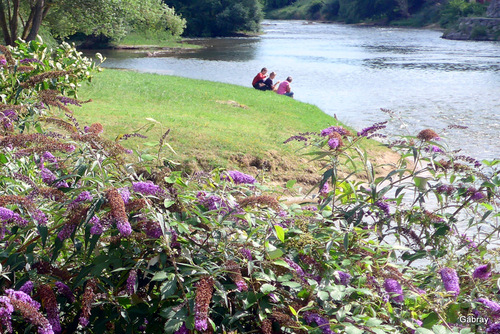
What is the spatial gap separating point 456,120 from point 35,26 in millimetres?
12414

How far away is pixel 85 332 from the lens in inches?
81.3

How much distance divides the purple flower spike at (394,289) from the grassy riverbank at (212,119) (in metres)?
3.20

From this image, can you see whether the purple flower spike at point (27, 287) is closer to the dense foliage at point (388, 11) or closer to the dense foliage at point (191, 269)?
the dense foliage at point (191, 269)

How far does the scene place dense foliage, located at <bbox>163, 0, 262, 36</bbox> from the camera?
55688mm

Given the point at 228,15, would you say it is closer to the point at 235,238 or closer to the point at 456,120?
the point at 456,120

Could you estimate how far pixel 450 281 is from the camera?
204cm

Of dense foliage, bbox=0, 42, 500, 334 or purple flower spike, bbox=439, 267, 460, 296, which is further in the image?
purple flower spike, bbox=439, 267, 460, 296

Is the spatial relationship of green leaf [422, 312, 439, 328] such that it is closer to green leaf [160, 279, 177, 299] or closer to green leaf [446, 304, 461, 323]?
green leaf [446, 304, 461, 323]

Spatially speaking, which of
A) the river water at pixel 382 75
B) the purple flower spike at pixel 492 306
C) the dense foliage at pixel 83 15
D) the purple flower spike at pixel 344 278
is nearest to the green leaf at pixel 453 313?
the purple flower spike at pixel 492 306

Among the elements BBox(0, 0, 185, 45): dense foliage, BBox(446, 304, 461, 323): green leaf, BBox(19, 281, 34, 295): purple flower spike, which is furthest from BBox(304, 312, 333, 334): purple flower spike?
BBox(0, 0, 185, 45): dense foliage

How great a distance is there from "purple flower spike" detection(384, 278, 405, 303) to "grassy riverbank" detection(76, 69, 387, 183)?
3200mm

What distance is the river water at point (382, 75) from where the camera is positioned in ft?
49.7

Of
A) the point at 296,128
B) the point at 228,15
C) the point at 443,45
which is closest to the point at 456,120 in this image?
the point at 296,128

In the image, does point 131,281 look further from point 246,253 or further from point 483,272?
point 483,272
